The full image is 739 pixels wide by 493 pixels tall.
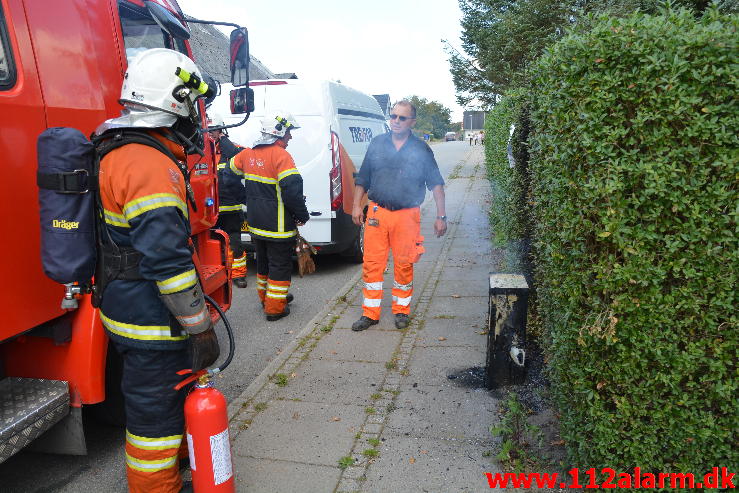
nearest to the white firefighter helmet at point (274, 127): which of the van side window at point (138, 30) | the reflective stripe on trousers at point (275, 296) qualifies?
the reflective stripe on trousers at point (275, 296)

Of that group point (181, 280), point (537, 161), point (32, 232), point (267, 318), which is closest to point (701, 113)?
point (537, 161)

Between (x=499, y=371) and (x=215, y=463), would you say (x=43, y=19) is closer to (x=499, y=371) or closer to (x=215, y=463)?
(x=215, y=463)

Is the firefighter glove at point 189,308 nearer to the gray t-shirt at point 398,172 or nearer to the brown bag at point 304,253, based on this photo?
the gray t-shirt at point 398,172

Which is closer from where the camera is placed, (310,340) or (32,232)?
(32,232)

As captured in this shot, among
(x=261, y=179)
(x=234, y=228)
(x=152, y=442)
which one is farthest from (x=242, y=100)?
(x=152, y=442)

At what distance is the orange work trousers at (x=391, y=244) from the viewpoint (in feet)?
16.8

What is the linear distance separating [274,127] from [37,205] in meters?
3.02

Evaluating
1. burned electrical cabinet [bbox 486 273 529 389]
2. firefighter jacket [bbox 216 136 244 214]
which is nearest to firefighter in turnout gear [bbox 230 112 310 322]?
firefighter jacket [bbox 216 136 244 214]

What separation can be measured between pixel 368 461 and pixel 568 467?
1042 mm

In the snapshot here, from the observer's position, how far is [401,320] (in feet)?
17.3

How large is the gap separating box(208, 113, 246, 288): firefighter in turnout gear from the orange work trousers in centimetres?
209

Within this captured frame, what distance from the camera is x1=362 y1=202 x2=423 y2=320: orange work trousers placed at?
16.8 feet

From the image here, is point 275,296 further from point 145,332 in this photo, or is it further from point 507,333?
point 145,332

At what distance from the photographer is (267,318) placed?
5.82 meters
